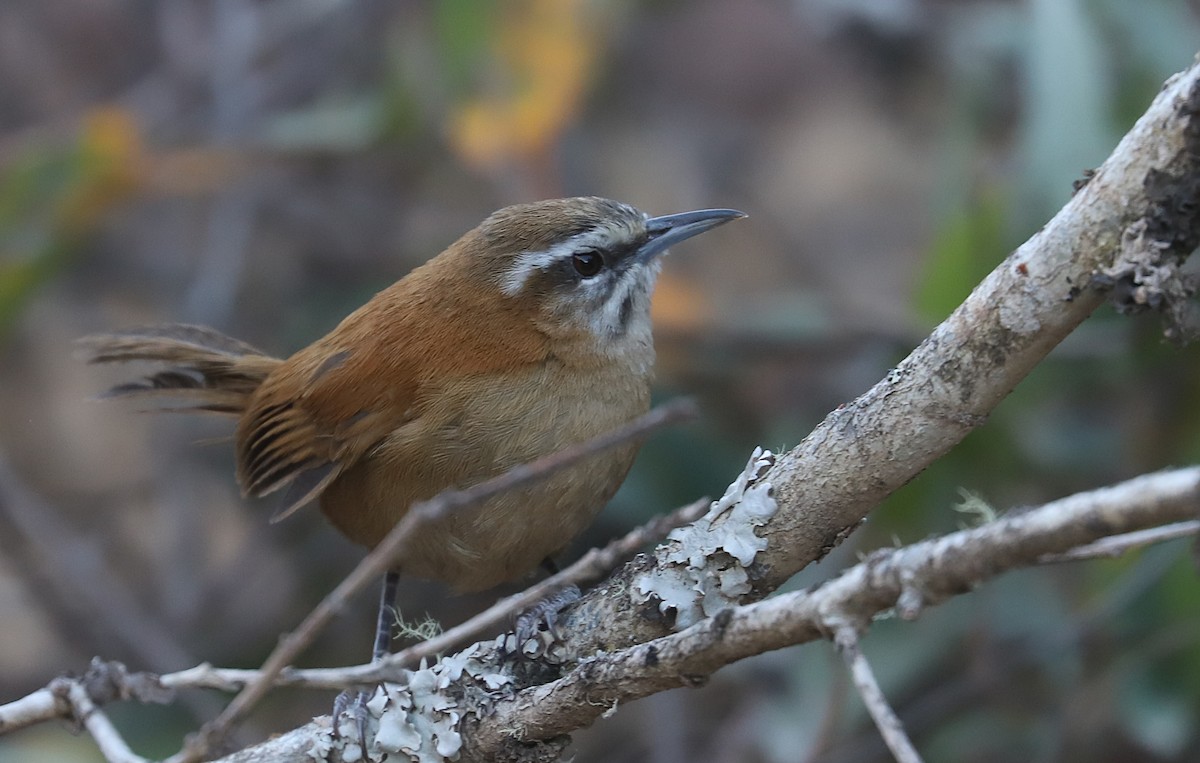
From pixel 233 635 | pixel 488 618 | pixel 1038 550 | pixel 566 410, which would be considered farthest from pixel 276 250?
pixel 1038 550

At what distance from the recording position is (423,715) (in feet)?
9.34

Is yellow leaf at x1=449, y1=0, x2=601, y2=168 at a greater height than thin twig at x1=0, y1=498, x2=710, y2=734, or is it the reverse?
yellow leaf at x1=449, y1=0, x2=601, y2=168

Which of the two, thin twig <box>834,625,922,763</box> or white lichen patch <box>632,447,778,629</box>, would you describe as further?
white lichen patch <box>632,447,778,629</box>

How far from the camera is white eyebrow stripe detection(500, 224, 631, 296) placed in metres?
3.68

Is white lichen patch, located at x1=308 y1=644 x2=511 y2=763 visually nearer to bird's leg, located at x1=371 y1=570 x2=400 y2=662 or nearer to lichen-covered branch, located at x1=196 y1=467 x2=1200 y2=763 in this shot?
lichen-covered branch, located at x1=196 y1=467 x2=1200 y2=763

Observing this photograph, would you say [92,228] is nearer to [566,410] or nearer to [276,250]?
[276,250]

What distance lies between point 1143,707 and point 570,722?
2.68 meters

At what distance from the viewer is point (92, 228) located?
6023 millimetres

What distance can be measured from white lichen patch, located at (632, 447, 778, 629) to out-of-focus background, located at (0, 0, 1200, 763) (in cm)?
46

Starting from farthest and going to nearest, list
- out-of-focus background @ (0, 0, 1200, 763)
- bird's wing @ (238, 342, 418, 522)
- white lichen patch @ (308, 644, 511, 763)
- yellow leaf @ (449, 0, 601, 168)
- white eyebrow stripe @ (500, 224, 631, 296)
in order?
yellow leaf @ (449, 0, 601, 168)
out-of-focus background @ (0, 0, 1200, 763)
white eyebrow stripe @ (500, 224, 631, 296)
bird's wing @ (238, 342, 418, 522)
white lichen patch @ (308, 644, 511, 763)

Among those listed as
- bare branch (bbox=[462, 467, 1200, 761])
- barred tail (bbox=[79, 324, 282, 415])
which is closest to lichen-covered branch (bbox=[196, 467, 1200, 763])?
bare branch (bbox=[462, 467, 1200, 761])

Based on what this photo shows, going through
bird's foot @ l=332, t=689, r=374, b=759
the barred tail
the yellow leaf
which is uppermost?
the yellow leaf

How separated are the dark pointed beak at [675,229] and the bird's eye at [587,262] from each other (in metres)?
0.13

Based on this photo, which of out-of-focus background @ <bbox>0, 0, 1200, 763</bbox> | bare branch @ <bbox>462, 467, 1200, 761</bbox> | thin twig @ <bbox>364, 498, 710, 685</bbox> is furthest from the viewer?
out-of-focus background @ <bbox>0, 0, 1200, 763</bbox>
